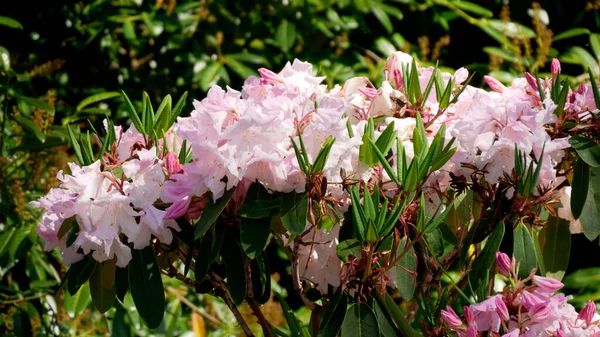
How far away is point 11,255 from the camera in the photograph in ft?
7.11

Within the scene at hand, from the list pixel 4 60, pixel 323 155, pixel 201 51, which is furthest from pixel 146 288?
pixel 201 51

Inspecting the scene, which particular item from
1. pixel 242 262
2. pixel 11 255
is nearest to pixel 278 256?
pixel 11 255

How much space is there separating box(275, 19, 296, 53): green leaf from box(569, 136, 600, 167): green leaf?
171cm

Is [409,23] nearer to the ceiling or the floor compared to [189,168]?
nearer to the floor

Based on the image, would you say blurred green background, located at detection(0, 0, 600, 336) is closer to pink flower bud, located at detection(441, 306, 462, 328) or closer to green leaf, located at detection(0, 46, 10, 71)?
green leaf, located at detection(0, 46, 10, 71)

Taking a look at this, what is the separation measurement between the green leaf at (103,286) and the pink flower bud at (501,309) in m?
0.51

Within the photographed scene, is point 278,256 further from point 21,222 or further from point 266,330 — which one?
point 266,330

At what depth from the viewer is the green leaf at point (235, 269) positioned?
3.83ft

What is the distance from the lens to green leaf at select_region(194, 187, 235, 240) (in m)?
1.07

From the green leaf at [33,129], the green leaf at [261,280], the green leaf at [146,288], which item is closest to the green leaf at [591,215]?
the green leaf at [261,280]

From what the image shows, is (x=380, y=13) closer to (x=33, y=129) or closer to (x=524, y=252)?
(x=33, y=129)

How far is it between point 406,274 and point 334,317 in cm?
11

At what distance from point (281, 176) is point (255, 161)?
4 cm

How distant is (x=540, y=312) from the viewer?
43.1 inches
